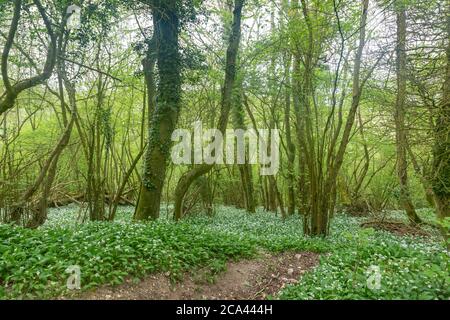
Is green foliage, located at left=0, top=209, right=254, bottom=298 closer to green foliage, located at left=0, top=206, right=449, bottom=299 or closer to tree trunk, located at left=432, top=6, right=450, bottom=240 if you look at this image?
green foliage, located at left=0, top=206, right=449, bottom=299

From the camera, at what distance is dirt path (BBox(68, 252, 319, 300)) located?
5118 millimetres

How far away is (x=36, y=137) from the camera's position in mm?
16625

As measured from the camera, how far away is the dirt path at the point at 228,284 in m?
5.12

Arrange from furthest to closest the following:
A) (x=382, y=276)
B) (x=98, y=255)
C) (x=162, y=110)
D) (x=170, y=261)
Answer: (x=162, y=110) < (x=170, y=261) < (x=98, y=255) < (x=382, y=276)

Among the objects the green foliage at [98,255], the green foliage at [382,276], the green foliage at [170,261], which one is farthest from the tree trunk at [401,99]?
the green foliage at [98,255]

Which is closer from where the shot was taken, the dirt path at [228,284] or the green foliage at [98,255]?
the green foliage at [98,255]

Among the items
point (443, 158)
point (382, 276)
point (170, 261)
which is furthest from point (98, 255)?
point (443, 158)

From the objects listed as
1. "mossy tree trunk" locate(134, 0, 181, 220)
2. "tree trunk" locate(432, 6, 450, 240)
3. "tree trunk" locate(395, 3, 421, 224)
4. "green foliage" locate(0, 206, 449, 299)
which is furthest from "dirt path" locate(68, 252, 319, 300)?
"tree trunk" locate(395, 3, 421, 224)

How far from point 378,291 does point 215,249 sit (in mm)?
3792

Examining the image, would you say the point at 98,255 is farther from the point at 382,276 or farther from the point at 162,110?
the point at 162,110

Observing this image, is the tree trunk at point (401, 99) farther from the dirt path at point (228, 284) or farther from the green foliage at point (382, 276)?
the dirt path at point (228, 284)

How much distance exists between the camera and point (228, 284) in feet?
20.8

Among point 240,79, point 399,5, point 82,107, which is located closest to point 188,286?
point 399,5

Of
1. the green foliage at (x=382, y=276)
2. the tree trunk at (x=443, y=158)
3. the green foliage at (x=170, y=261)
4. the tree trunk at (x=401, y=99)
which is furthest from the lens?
the tree trunk at (x=401, y=99)
